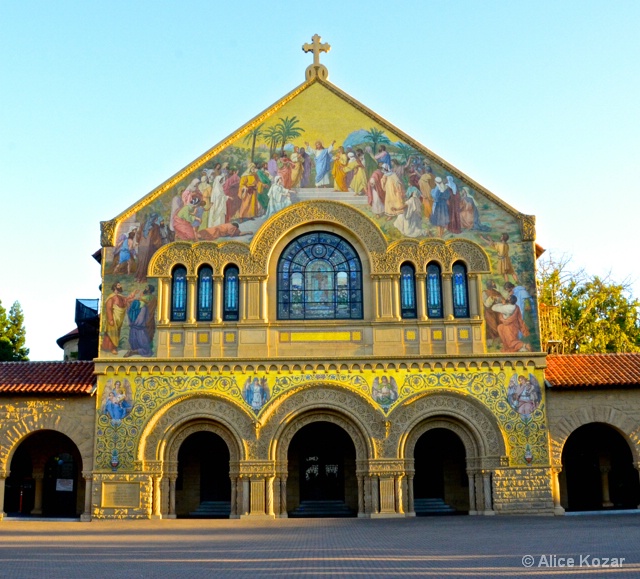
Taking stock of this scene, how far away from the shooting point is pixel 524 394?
26.5 meters

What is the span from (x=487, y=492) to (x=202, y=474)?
32.4 feet

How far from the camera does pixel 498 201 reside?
27.9m

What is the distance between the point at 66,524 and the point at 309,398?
8247 millimetres

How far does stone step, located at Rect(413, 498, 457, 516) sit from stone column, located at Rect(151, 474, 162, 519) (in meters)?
8.44

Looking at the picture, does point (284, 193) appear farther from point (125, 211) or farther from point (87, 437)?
point (87, 437)

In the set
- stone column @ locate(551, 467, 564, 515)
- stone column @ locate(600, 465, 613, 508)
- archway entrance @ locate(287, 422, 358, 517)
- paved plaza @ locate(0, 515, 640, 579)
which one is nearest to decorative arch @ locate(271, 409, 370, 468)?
archway entrance @ locate(287, 422, 358, 517)

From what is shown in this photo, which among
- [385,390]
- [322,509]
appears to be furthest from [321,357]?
[322,509]

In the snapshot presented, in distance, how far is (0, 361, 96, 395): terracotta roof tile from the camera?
26641mm

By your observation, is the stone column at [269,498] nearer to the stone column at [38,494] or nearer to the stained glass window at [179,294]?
the stained glass window at [179,294]

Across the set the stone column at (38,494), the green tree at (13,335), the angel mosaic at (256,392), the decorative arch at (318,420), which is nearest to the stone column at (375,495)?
the decorative arch at (318,420)

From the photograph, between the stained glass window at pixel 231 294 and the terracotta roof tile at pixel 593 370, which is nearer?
the terracotta roof tile at pixel 593 370

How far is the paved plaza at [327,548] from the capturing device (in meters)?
13.4

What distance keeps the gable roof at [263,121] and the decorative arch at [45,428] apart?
19.4ft

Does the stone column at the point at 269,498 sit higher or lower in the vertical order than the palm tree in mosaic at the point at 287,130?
lower
